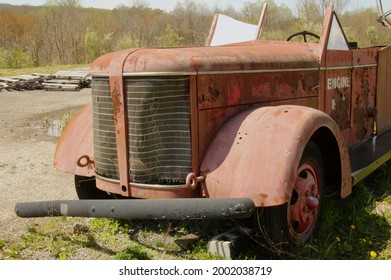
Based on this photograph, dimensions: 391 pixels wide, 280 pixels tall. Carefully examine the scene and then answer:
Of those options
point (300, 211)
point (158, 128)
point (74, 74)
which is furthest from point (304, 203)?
point (74, 74)

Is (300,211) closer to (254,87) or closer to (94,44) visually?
(254,87)

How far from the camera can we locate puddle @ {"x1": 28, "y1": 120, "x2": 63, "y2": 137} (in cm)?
789

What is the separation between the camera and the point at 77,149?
3.73 meters

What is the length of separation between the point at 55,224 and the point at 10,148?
11.4 feet

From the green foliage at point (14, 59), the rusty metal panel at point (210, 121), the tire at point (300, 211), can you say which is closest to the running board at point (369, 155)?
the tire at point (300, 211)

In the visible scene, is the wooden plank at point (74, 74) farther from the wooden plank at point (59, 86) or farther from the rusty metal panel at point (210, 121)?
the rusty metal panel at point (210, 121)

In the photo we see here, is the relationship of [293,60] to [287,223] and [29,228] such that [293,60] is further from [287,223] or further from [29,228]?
[29,228]

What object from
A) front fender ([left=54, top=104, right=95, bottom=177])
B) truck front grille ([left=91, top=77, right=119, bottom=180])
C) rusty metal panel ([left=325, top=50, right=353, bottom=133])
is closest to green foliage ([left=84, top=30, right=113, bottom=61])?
rusty metal panel ([left=325, top=50, right=353, bottom=133])

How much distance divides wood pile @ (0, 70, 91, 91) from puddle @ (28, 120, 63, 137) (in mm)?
6500

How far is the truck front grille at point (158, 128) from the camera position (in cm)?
297

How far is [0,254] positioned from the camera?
3.34 metres

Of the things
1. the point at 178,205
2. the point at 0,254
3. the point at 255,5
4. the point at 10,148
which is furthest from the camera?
the point at 255,5

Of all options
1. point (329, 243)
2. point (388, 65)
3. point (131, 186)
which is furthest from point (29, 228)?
point (388, 65)

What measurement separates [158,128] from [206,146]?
0.35 metres
